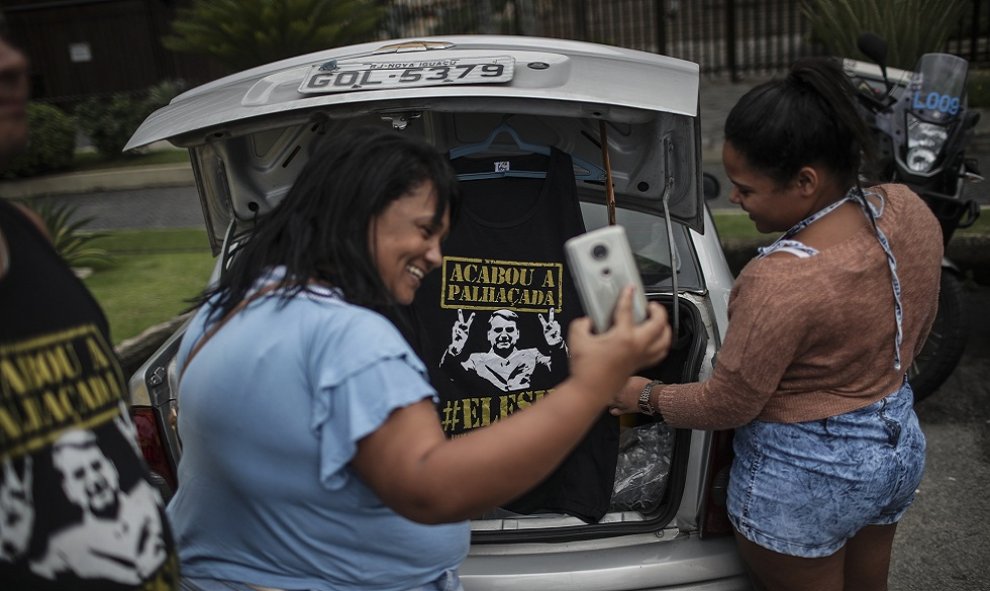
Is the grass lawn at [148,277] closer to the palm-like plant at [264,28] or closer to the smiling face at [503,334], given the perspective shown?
the palm-like plant at [264,28]

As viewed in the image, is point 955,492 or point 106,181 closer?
point 955,492

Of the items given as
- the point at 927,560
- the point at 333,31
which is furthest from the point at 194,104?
the point at 333,31

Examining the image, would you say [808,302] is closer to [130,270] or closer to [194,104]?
[194,104]

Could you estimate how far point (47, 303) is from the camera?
1.20 meters

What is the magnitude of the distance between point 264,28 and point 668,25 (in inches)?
293

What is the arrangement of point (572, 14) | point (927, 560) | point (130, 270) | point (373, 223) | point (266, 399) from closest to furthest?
1. point (266, 399)
2. point (373, 223)
3. point (927, 560)
4. point (130, 270)
5. point (572, 14)

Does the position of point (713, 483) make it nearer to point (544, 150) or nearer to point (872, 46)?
point (544, 150)

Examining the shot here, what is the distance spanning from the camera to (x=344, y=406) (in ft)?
4.13

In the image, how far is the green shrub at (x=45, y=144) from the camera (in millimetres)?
11719

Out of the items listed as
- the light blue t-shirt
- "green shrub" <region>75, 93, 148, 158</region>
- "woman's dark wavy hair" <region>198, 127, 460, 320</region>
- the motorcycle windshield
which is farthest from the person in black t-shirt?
"green shrub" <region>75, 93, 148, 158</region>

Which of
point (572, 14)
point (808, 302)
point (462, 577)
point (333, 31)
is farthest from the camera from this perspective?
point (572, 14)

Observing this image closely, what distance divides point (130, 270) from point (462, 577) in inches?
219

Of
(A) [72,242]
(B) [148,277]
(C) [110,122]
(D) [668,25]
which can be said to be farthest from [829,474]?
(D) [668,25]

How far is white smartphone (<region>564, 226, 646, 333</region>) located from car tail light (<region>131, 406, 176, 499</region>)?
1573mm
